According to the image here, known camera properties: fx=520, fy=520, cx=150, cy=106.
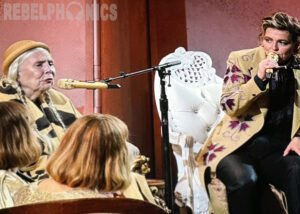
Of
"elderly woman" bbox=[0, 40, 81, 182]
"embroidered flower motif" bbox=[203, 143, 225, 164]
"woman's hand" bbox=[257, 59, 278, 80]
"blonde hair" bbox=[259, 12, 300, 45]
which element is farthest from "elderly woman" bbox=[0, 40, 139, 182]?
"blonde hair" bbox=[259, 12, 300, 45]

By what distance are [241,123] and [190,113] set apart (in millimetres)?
881

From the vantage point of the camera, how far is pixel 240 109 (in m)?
2.18

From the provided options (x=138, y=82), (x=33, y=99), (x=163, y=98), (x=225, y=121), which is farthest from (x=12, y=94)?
(x=138, y=82)

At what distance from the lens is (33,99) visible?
97.0 inches

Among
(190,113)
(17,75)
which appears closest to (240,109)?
(190,113)

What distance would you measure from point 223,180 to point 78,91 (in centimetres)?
174

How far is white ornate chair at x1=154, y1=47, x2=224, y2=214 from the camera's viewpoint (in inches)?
114

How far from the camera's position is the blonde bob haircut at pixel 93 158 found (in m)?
1.21

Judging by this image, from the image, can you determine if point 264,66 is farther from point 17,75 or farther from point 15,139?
point 17,75

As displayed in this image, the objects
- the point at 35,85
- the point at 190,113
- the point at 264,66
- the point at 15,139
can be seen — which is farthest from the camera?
the point at 190,113

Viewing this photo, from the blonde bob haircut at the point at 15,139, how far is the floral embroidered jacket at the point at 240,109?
Result: 0.95 metres

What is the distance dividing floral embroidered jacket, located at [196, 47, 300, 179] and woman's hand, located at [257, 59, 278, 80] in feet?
0.15

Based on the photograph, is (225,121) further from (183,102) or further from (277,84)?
(183,102)

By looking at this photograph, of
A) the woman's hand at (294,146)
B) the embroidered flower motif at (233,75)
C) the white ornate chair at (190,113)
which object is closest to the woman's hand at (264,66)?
the embroidered flower motif at (233,75)
